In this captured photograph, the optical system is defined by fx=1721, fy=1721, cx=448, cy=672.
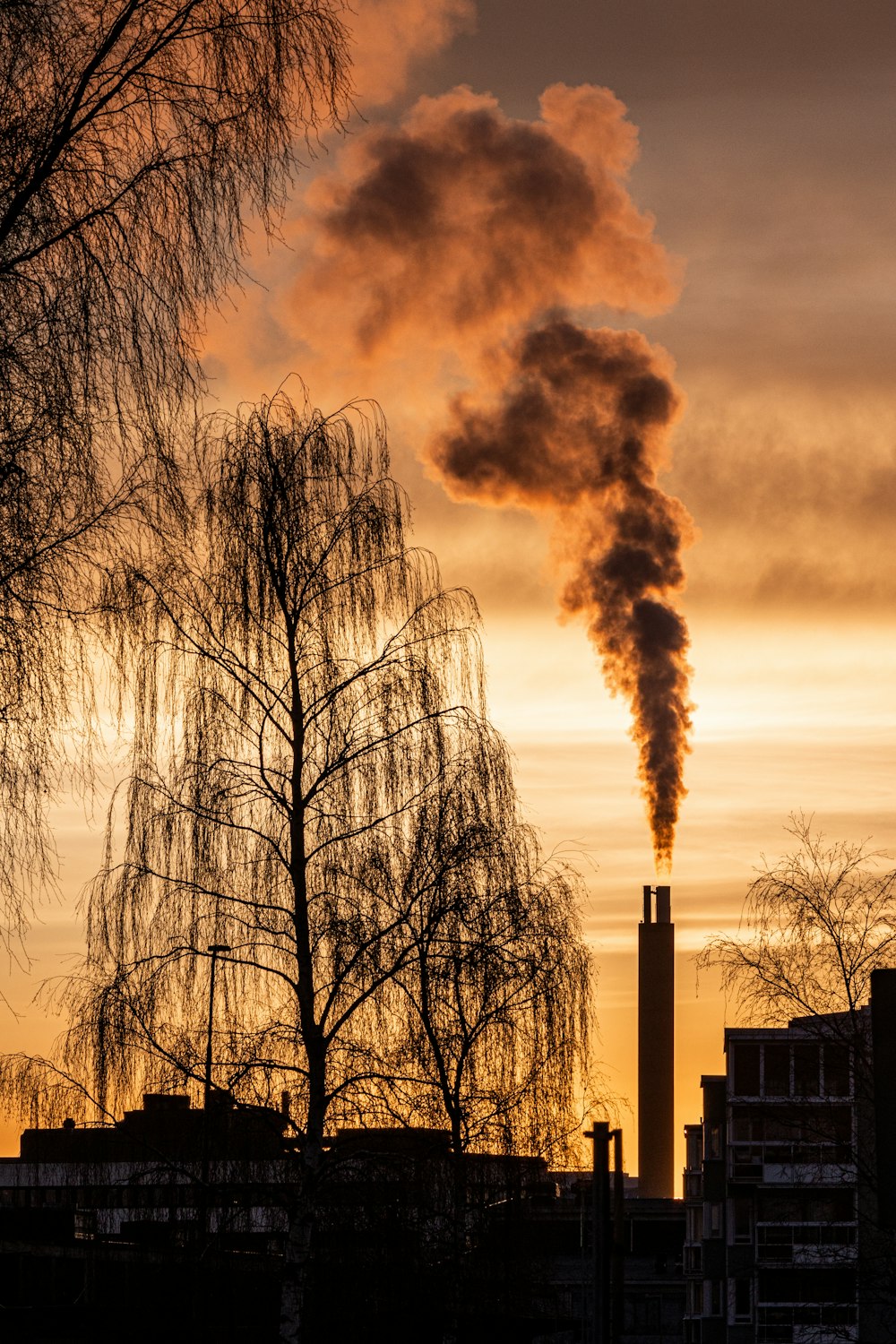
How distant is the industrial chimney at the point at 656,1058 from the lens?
234ft

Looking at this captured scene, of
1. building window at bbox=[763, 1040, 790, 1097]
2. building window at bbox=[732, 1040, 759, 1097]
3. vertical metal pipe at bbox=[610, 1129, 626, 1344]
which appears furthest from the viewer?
building window at bbox=[732, 1040, 759, 1097]

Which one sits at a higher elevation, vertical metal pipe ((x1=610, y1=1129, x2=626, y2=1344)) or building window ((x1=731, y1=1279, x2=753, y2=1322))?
vertical metal pipe ((x1=610, y1=1129, x2=626, y2=1344))

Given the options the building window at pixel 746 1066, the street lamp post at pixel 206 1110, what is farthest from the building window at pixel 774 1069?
the street lamp post at pixel 206 1110

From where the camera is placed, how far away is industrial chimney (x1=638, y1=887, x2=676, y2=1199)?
71.4 m

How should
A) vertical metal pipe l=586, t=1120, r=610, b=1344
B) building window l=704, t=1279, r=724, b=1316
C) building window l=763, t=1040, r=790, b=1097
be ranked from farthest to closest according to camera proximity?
building window l=704, t=1279, r=724, b=1316 → building window l=763, t=1040, r=790, b=1097 → vertical metal pipe l=586, t=1120, r=610, b=1344

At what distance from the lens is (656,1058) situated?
234 feet

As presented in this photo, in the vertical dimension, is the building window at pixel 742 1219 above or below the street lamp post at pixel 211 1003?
below

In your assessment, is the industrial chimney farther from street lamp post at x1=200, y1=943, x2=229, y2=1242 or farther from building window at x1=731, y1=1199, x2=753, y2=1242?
street lamp post at x1=200, y1=943, x2=229, y2=1242

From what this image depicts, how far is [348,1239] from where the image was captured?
613 inches

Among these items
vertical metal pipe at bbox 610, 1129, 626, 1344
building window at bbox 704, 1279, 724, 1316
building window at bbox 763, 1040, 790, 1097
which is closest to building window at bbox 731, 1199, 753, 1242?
building window at bbox 704, 1279, 724, 1316

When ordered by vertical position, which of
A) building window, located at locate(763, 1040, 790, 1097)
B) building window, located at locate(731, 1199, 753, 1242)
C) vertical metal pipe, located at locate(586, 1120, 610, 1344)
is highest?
building window, located at locate(763, 1040, 790, 1097)

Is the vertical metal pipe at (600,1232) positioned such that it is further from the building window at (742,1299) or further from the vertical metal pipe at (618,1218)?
the building window at (742,1299)

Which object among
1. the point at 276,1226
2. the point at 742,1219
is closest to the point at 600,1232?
the point at 276,1226

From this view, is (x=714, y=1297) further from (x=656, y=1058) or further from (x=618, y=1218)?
(x=618, y=1218)
